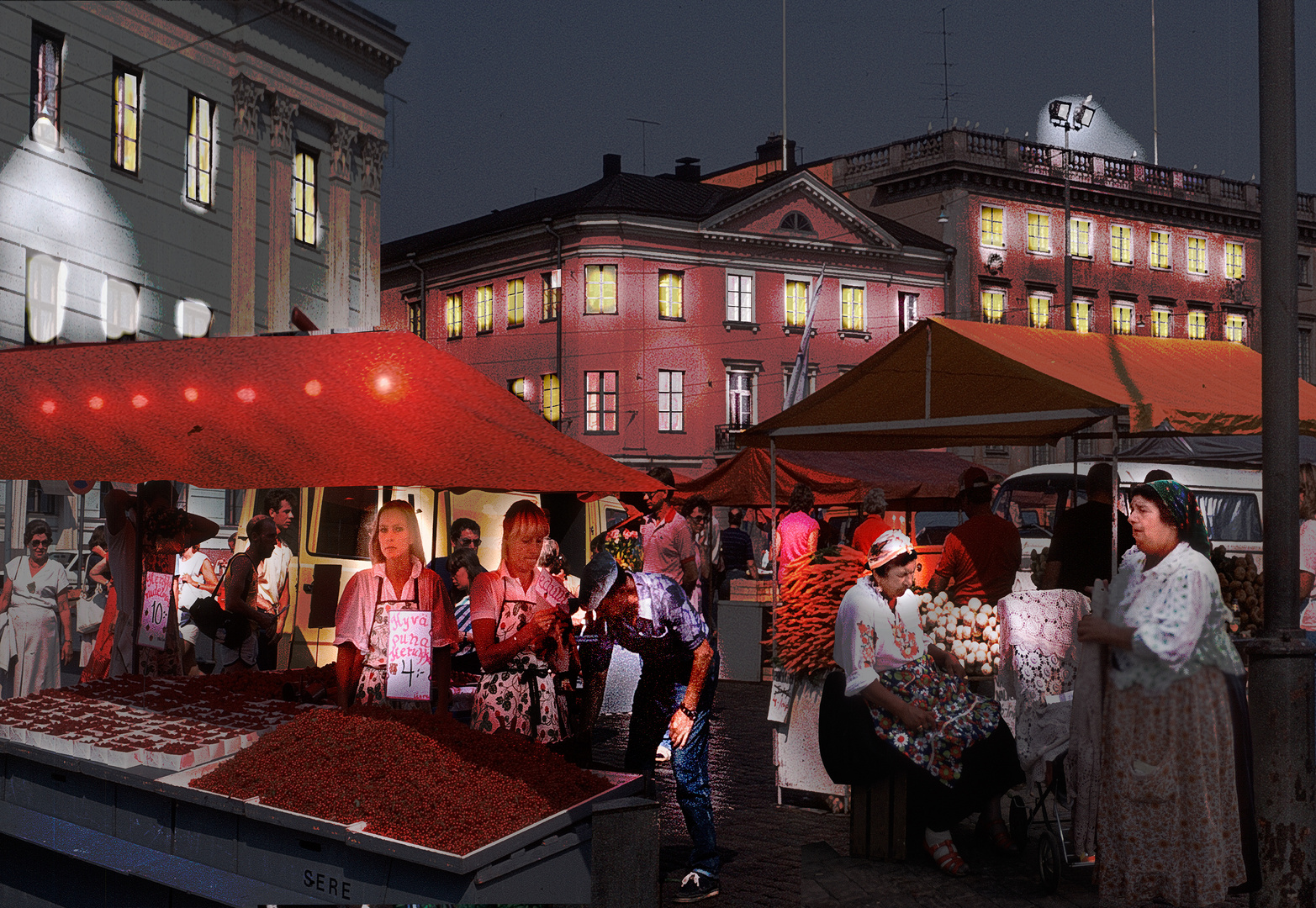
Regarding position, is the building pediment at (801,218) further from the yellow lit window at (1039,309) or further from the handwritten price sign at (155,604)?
the handwritten price sign at (155,604)

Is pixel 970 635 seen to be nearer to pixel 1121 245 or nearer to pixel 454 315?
pixel 454 315

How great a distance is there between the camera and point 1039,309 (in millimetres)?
52125

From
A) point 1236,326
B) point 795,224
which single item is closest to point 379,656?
point 795,224

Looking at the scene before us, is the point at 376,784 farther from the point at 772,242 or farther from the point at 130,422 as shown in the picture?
the point at 772,242

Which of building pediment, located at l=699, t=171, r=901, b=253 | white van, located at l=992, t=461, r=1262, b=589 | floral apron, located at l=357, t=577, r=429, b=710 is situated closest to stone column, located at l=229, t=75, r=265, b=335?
floral apron, located at l=357, t=577, r=429, b=710

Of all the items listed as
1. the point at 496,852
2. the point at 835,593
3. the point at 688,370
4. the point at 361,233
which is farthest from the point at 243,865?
the point at 688,370

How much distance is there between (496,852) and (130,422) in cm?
285

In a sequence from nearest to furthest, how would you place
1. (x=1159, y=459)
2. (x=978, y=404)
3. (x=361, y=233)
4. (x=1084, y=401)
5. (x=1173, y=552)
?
1. (x=1173, y=552)
2. (x=1084, y=401)
3. (x=978, y=404)
4. (x=361, y=233)
5. (x=1159, y=459)

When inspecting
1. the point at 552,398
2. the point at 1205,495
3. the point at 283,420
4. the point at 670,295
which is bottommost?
the point at 1205,495

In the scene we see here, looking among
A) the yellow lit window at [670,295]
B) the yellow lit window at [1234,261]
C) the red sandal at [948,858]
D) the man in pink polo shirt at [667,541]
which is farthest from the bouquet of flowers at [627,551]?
the yellow lit window at [1234,261]

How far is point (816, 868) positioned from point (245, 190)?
27.4 feet

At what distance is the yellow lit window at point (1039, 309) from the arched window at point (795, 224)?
368 inches

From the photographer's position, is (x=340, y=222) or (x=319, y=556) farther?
(x=340, y=222)

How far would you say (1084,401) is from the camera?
802 centimetres
